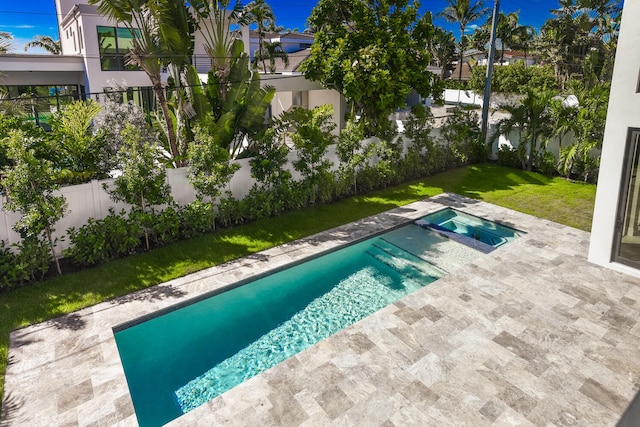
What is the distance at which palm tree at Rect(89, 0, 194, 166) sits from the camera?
9.95 metres

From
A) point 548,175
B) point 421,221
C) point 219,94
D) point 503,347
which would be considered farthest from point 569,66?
point 503,347

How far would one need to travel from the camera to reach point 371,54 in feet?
46.7

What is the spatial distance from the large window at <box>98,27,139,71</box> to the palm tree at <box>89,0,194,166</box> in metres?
12.4

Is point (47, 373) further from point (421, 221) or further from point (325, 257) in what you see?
point (421, 221)

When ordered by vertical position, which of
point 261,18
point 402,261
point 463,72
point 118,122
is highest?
point 261,18

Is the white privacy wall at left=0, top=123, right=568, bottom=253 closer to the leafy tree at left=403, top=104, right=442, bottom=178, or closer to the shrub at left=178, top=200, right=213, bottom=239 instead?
the shrub at left=178, top=200, right=213, bottom=239

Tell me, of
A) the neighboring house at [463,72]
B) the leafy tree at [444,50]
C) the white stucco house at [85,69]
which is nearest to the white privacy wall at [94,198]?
the white stucco house at [85,69]

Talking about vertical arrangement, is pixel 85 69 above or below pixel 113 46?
below

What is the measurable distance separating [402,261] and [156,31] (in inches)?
321

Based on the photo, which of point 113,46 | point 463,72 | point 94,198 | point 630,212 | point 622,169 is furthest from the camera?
point 463,72

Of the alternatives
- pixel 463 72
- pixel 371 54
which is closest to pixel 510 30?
pixel 463 72

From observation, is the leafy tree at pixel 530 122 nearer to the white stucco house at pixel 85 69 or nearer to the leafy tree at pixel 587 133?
the leafy tree at pixel 587 133

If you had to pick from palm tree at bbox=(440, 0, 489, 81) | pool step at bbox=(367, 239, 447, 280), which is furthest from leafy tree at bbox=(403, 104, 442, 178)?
palm tree at bbox=(440, 0, 489, 81)

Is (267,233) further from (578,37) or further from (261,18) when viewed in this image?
(578,37)
